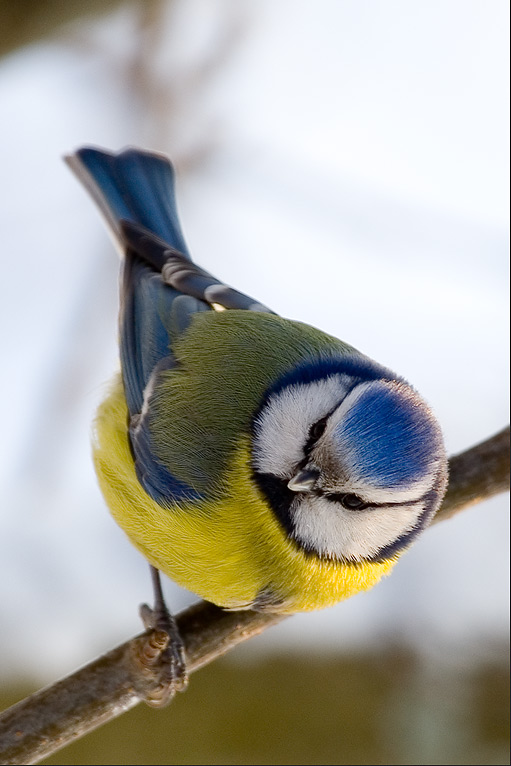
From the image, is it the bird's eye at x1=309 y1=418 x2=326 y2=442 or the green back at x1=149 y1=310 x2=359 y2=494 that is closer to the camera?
the bird's eye at x1=309 y1=418 x2=326 y2=442

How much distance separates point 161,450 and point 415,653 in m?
1.40

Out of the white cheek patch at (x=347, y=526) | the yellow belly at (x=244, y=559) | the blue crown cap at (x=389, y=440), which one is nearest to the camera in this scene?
the blue crown cap at (x=389, y=440)

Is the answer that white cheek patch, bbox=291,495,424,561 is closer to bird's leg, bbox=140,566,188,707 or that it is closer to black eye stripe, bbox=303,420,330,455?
black eye stripe, bbox=303,420,330,455

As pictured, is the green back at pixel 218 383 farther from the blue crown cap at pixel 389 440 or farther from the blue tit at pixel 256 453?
the blue crown cap at pixel 389 440

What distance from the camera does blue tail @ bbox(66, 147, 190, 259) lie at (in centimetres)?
284

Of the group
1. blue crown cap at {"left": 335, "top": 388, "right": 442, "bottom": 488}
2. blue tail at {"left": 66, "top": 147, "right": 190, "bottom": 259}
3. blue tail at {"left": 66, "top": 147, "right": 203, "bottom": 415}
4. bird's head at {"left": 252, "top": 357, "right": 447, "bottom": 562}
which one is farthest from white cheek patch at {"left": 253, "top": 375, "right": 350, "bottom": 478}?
blue tail at {"left": 66, "top": 147, "right": 190, "bottom": 259}

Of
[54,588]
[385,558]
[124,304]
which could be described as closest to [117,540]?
[54,588]

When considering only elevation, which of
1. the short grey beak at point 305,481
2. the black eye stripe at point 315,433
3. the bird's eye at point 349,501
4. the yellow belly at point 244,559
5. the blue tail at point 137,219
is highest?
the blue tail at point 137,219

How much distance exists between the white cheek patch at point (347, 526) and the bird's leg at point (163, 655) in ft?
1.28

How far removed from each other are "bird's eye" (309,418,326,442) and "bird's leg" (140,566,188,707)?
0.54 meters

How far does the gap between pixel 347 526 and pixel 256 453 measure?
0.92 feet

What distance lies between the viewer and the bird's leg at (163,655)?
1.85 m

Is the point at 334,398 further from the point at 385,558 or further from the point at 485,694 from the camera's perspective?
the point at 485,694

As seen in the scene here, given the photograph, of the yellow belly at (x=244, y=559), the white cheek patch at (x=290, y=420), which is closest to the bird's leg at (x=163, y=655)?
the yellow belly at (x=244, y=559)
